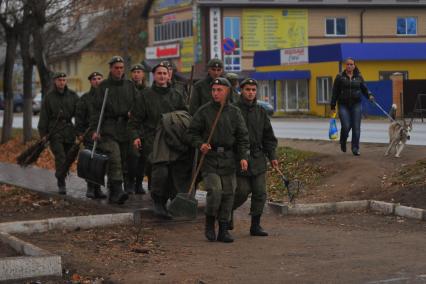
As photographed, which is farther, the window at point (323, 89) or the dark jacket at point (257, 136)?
the window at point (323, 89)

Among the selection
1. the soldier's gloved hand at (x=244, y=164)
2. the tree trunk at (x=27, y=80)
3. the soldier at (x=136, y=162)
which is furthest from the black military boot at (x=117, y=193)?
the tree trunk at (x=27, y=80)

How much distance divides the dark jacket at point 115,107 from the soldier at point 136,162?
0.25 metres

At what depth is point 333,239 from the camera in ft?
30.6

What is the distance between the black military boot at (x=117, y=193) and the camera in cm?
1144

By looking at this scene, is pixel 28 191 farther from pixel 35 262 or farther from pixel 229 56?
pixel 229 56

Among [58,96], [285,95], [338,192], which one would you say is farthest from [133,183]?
[285,95]

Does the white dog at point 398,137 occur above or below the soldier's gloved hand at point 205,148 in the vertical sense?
below

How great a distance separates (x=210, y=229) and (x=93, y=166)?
2.54m

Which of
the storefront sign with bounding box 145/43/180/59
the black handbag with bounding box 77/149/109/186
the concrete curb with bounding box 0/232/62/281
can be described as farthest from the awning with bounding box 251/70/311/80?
the concrete curb with bounding box 0/232/62/281

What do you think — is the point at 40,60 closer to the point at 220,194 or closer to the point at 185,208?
the point at 185,208

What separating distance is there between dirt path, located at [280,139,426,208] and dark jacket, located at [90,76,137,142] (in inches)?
118

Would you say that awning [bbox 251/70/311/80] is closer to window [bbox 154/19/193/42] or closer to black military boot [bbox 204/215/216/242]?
window [bbox 154/19/193/42]

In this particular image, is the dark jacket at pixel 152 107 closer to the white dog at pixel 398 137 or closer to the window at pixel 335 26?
the white dog at pixel 398 137

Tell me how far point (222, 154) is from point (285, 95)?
43888 mm
